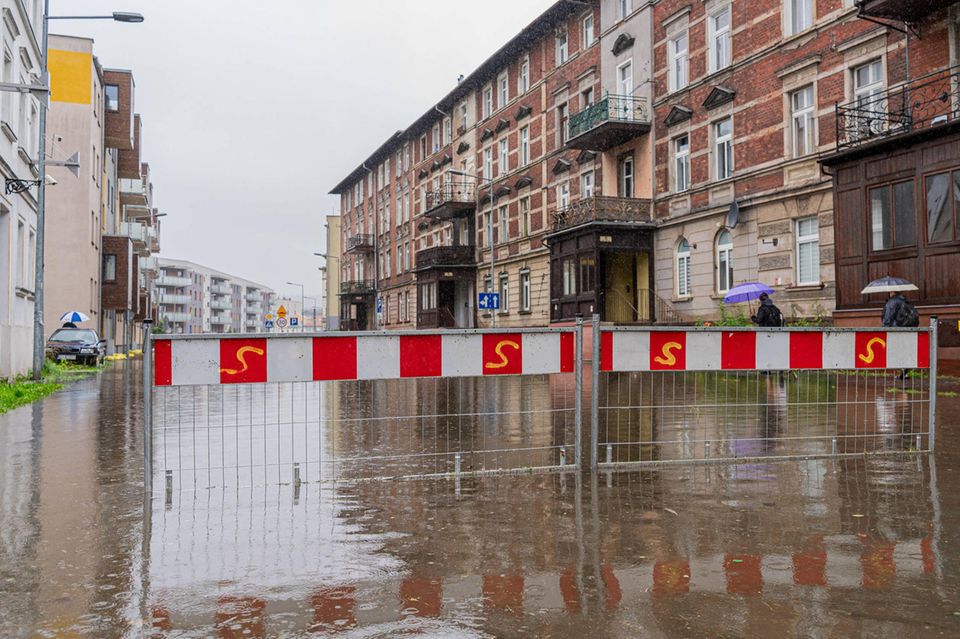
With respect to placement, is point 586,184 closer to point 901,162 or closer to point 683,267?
point 683,267

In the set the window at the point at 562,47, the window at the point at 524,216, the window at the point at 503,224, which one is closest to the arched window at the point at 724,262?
the window at the point at 562,47

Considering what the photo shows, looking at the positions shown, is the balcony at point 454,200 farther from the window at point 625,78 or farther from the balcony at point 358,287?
the balcony at point 358,287

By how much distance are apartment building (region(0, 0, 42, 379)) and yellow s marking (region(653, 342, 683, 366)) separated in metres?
16.3

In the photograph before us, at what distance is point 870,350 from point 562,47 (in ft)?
105

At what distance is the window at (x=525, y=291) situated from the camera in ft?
130


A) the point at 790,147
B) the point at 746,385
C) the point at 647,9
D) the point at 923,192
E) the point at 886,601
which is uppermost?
the point at 647,9

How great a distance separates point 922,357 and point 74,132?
1493 inches

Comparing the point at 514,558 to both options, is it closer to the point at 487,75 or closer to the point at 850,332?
the point at 850,332

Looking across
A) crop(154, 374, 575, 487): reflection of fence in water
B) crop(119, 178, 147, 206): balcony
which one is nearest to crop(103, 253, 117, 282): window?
crop(119, 178, 147, 206): balcony

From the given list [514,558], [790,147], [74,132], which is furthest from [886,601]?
[74,132]

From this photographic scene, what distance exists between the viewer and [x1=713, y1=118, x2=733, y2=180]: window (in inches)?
1018

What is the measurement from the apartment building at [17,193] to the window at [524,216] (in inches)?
881

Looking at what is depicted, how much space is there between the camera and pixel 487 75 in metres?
44.2

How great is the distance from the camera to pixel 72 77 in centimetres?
3234
